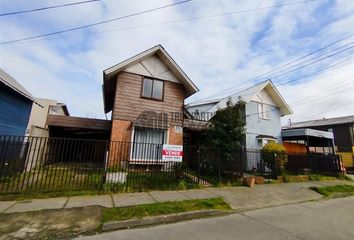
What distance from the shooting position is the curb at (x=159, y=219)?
520cm

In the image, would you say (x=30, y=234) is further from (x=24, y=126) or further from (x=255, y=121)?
(x=255, y=121)

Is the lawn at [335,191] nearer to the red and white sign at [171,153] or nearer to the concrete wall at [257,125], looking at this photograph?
the concrete wall at [257,125]

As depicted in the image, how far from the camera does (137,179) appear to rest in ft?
30.5

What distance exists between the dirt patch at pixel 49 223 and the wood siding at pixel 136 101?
24.2 ft

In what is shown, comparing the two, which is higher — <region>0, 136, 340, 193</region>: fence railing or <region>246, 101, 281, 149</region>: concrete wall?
<region>246, 101, 281, 149</region>: concrete wall

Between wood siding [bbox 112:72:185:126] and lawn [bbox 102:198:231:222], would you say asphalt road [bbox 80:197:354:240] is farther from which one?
wood siding [bbox 112:72:185:126]

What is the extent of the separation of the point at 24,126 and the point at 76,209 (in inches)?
359

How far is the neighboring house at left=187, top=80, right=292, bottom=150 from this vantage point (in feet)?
58.1

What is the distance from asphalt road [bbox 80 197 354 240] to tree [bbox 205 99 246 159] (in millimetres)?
4374

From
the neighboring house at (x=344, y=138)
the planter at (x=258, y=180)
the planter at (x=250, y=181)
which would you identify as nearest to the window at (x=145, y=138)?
the planter at (x=250, y=181)

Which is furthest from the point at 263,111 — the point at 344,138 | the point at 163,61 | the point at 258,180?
the point at 344,138

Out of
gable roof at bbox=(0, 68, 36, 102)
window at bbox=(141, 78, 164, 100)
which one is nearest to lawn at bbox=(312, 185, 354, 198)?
window at bbox=(141, 78, 164, 100)

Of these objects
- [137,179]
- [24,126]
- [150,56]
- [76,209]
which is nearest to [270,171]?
[137,179]

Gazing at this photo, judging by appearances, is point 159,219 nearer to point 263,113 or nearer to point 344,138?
point 263,113
